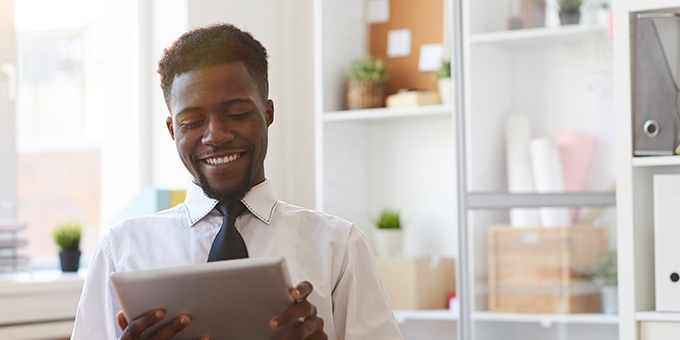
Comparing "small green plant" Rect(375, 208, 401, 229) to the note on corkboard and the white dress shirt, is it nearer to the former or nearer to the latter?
the note on corkboard

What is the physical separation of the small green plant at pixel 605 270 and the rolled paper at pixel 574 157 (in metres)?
0.15

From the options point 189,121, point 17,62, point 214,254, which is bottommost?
point 214,254

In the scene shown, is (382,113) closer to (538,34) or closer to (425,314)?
(538,34)

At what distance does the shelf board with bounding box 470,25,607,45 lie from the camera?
2561mm

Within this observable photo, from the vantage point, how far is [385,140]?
313 cm

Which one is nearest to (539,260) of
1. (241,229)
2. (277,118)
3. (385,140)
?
(385,140)

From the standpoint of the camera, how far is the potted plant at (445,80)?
9.16ft

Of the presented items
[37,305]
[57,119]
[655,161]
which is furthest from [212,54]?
[57,119]

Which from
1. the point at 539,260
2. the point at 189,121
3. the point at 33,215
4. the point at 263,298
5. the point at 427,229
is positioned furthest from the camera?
the point at 427,229

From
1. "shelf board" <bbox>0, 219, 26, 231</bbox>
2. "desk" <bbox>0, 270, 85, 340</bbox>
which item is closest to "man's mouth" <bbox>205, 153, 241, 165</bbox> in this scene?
"desk" <bbox>0, 270, 85, 340</bbox>

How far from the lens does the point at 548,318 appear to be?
8.34 feet

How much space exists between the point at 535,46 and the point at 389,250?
2.85ft

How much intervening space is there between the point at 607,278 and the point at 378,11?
1313mm

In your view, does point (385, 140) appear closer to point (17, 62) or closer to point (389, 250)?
point (389, 250)
